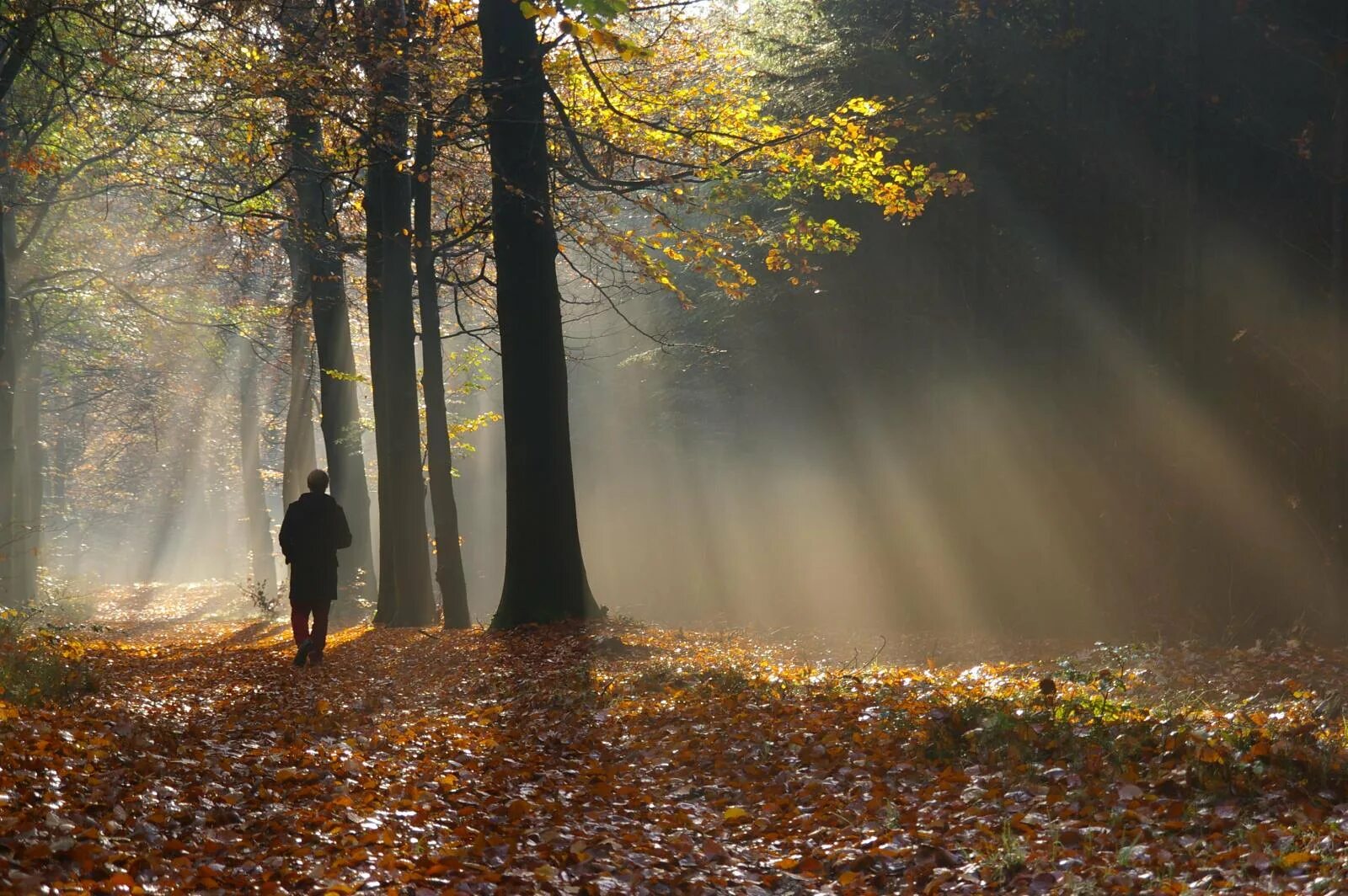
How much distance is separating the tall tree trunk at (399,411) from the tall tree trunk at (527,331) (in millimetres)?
3835

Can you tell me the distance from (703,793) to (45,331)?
84.9ft

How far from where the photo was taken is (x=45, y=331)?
2708 centimetres

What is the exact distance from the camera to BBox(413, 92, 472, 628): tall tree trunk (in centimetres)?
1603

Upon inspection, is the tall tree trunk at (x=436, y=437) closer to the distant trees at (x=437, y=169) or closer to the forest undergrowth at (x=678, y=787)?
the distant trees at (x=437, y=169)

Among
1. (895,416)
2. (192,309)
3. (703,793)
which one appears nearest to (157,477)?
(192,309)

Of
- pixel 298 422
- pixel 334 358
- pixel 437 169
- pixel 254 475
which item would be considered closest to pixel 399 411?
pixel 437 169

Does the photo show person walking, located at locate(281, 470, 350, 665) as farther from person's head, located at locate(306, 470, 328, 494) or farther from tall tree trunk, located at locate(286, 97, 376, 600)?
tall tree trunk, located at locate(286, 97, 376, 600)

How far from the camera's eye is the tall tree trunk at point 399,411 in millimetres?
16031

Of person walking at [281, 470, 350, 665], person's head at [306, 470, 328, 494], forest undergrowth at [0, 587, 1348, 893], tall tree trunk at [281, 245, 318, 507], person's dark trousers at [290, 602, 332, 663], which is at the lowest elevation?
forest undergrowth at [0, 587, 1348, 893]

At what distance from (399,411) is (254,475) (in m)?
22.3

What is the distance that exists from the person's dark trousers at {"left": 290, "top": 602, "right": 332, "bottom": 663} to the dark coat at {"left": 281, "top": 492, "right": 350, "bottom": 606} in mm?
78

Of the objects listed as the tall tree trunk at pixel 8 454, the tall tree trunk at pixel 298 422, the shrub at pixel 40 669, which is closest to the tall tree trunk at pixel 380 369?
the shrub at pixel 40 669

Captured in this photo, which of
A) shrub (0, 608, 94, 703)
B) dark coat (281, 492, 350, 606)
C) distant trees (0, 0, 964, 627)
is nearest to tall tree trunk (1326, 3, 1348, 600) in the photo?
distant trees (0, 0, 964, 627)

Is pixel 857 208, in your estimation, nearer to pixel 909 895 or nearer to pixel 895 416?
pixel 895 416
